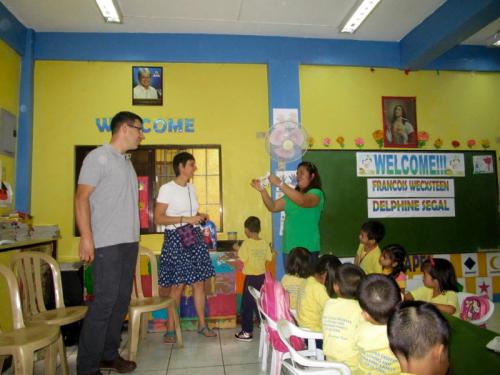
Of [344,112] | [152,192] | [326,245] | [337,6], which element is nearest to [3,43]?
[152,192]

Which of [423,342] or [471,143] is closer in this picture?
[423,342]

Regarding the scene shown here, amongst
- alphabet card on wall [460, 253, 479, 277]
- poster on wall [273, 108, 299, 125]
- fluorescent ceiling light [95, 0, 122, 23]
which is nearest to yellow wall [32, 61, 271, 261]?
poster on wall [273, 108, 299, 125]

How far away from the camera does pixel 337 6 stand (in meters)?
3.51

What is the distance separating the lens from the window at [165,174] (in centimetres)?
390

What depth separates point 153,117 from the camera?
397cm

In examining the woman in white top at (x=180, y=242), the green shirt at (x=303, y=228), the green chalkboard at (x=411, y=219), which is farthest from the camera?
the green chalkboard at (x=411, y=219)

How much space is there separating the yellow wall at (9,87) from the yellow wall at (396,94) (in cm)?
325

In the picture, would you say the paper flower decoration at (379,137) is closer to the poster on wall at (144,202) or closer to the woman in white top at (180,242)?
the woman in white top at (180,242)

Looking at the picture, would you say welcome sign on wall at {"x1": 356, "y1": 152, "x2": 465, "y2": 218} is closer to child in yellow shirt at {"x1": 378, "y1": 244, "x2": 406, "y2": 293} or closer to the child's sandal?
child in yellow shirt at {"x1": 378, "y1": 244, "x2": 406, "y2": 293}

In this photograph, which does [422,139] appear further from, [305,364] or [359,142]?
[305,364]

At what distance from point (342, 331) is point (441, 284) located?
95 cm

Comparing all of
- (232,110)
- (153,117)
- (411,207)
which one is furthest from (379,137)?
(153,117)

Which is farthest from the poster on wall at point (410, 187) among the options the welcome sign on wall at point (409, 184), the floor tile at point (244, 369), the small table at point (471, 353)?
the small table at point (471, 353)

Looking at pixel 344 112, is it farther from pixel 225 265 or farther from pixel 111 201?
pixel 111 201
